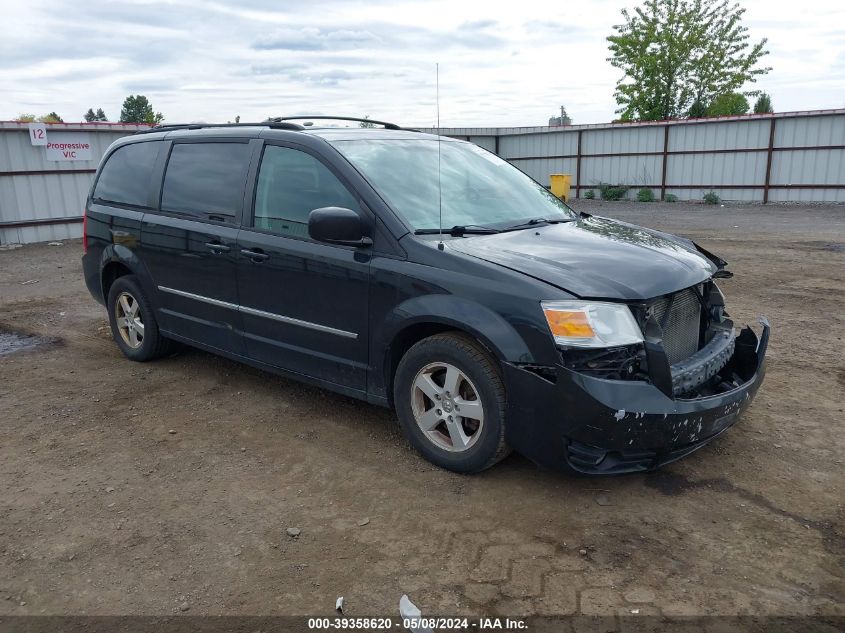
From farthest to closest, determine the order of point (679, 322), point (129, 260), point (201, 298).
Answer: point (129, 260)
point (201, 298)
point (679, 322)

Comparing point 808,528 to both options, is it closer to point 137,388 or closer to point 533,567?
point 533,567

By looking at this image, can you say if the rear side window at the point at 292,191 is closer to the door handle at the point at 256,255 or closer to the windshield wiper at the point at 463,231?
the door handle at the point at 256,255

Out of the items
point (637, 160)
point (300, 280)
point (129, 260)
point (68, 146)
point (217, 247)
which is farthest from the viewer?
point (637, 160)

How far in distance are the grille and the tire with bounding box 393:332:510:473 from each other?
2.78 ft

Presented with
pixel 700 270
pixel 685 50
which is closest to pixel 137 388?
pixel 700 270

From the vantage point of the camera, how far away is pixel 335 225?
3684 mm

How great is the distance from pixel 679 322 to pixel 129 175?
4.29 meters

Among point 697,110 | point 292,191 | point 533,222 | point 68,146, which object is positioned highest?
point 697,110

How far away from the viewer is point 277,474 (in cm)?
378

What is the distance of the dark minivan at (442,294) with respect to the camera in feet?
10.5

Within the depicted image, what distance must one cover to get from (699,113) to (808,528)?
33970 mm

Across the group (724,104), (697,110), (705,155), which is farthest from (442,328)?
(724,104)

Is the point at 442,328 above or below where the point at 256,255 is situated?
below

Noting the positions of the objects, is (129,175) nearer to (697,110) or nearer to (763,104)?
(697,110)
